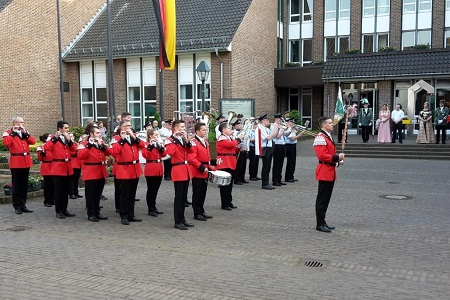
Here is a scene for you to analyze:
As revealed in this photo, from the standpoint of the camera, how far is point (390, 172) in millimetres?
16281

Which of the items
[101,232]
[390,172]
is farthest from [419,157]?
[101,232]

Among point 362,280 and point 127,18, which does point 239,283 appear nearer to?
point 362,280

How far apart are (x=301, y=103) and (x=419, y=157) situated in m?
13.8

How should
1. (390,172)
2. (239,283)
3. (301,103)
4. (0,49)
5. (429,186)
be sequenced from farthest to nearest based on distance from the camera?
(301,103)
(0,49)
(390,172)
(429,186)
(239,283)

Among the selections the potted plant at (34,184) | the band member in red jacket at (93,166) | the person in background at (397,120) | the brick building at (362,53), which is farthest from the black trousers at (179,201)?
the brick building at (362,53)


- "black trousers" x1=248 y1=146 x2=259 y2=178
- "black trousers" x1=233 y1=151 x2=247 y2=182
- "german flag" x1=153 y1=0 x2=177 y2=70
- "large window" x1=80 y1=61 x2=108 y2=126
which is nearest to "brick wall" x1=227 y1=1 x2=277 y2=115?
"large window" x1=80 y1=61 x2=108 y2=126

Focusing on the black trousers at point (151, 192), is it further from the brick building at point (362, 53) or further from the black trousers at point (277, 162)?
the brick building at point (362, 53)

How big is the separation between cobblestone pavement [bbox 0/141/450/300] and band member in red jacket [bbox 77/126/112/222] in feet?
1.11

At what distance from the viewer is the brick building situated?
26.2 metres

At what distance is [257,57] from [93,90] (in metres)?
10.1

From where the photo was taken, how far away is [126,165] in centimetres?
924

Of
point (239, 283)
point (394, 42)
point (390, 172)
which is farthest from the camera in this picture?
point (394, 42)

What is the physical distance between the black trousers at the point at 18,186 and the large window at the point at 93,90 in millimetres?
18642

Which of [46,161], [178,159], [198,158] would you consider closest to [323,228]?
[198,158]
